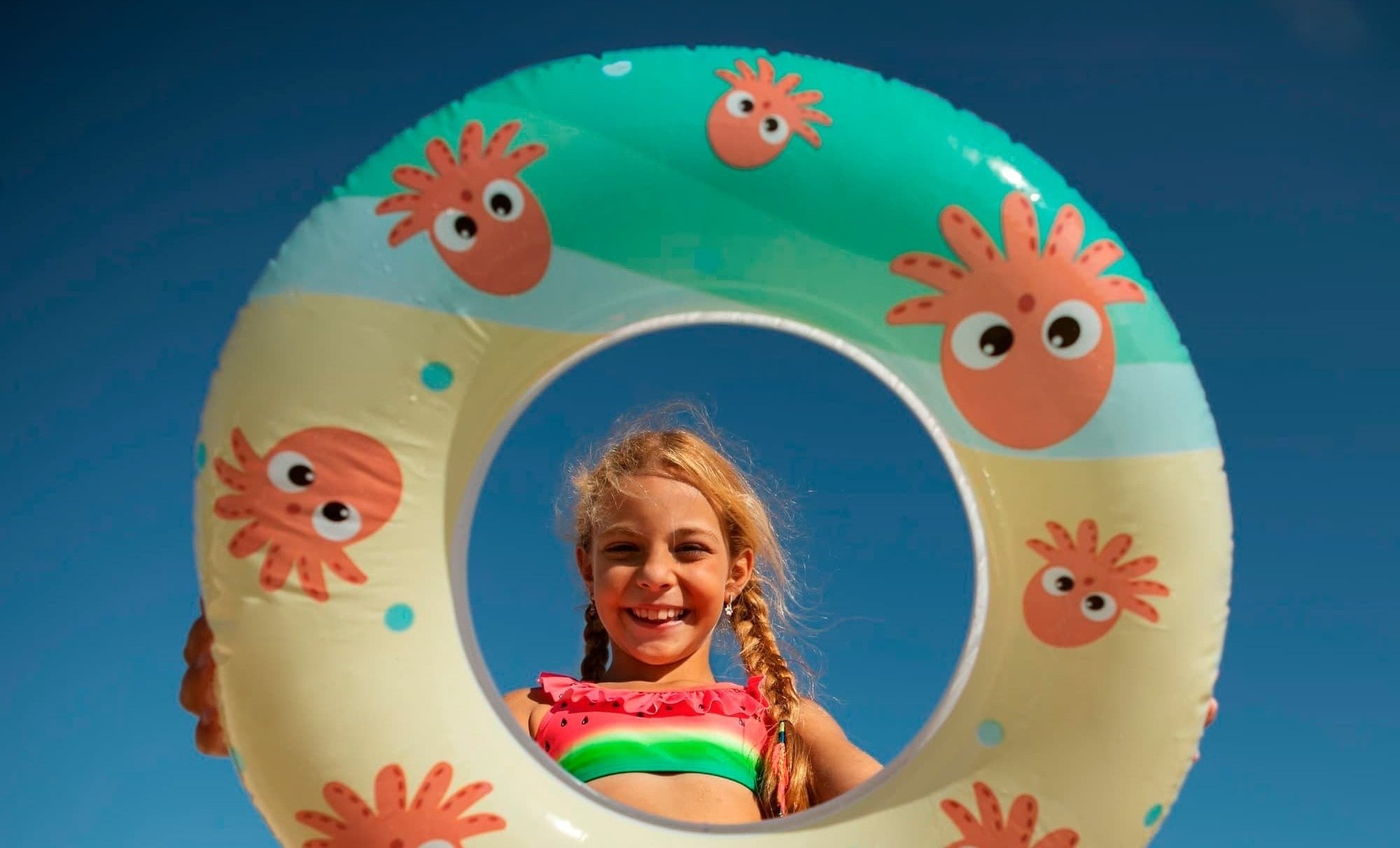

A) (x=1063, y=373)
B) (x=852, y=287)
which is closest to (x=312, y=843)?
(x=852, y=287)

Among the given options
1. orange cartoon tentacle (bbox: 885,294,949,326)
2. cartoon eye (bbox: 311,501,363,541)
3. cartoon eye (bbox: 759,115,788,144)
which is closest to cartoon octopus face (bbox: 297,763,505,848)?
cartoon eye (bbox: 311,501,363,541)

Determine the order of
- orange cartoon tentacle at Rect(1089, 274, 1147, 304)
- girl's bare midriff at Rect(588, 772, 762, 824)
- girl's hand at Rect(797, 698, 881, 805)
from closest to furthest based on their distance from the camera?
orange cartoon tentacle at Rect(1089, 274, 1147, 304)
girl's bare midriff at Rect(588, 772, 762, 824)
girl's hand at Rect(797, 698, 881, 805)

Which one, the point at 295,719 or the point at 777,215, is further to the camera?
the point at 777,215

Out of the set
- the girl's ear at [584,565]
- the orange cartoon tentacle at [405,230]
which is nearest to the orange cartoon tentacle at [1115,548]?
the orange cartoon tentacle at [405,230]

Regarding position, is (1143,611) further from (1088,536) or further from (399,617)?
(399,617)

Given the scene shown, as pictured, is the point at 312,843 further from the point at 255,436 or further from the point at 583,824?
the point at 255,436

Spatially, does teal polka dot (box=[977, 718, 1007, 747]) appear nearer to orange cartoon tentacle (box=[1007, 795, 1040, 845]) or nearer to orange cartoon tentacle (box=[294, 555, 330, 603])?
orange cartoon tentacle (box=[1007, 795, 1040, 845])

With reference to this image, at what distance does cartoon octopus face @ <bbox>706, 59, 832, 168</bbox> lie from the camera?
8.43 feet

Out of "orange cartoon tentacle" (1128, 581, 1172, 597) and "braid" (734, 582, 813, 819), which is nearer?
"orange cartoon tentacle" (1128, 581, 1172, 597)

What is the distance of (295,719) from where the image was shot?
2332 millimetres

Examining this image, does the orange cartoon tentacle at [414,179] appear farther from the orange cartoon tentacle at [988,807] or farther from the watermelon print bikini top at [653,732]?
the orange cartoon tentacle at [988,807]

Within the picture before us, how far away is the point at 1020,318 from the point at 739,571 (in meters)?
1.45

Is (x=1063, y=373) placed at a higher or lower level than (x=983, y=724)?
higher

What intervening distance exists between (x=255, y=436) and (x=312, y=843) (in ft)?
2.64
